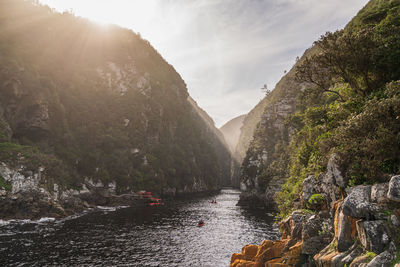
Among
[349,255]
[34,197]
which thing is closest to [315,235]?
[349,255]

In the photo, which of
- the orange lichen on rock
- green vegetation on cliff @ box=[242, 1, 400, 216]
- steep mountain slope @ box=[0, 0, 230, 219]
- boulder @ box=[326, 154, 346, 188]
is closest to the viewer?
green vegetation on cliff @ box=[242, 1, 400, 216]

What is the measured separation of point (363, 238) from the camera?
14.4 meters

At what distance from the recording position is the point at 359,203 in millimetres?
14953

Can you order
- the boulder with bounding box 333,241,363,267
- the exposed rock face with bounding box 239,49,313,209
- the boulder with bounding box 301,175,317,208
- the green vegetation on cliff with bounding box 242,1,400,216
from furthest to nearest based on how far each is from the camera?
the exposed rock face with bounding box 239,49,313,209 < the boulder with bounding box 301,175,317,208 < the green vegetation on cliff with bounding box 242,1,400,216 < the boulder with bounding box 333,241,363,267

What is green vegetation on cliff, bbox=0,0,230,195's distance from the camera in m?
73.2

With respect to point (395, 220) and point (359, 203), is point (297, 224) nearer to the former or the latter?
point (359, 203)

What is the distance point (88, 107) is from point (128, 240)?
7951 cm

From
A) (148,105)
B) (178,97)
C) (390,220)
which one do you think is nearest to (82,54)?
(148,105)

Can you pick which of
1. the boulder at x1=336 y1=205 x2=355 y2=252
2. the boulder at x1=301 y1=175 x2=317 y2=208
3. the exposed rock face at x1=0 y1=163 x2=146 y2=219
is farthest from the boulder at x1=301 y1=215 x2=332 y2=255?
the exposed rock face at x1=0 y1=163 x2=146 y2=219

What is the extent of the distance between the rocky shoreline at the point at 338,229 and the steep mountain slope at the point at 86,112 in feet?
182

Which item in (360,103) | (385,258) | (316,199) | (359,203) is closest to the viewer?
(385,258)

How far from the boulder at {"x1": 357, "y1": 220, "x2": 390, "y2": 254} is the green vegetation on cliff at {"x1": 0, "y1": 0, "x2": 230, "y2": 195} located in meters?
66.3

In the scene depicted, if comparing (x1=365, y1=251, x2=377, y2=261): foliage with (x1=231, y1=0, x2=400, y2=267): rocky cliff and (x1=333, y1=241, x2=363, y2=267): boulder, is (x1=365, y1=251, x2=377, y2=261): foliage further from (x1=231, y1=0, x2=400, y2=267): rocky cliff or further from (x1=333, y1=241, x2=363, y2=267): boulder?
(x1=333, y1=241, x2=363, y2=267): boulder

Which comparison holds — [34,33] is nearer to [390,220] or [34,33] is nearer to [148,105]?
[148,105]
